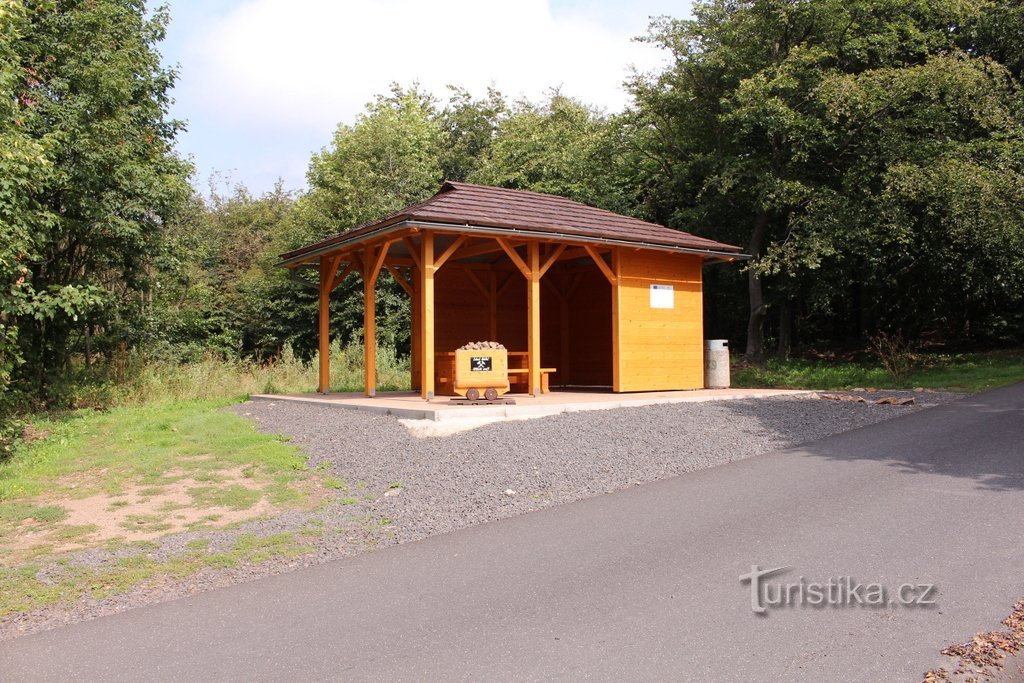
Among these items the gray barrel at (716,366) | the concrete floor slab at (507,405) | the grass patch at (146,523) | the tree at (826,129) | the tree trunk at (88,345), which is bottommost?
the grass patch at (146,523)

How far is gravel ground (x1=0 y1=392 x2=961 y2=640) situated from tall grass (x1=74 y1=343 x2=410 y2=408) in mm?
4094

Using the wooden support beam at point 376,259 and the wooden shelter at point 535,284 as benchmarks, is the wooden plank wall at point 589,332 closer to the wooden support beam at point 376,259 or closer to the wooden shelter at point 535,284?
the wooden shelter at point 535,284

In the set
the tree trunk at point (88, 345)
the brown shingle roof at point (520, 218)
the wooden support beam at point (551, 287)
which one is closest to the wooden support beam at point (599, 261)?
the brown shingle roof at point (520, 218)

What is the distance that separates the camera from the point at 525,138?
2948 centimetres

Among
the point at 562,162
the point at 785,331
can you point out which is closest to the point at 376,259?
the point at 562,162

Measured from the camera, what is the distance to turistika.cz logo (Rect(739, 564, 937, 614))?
4500 millimetres

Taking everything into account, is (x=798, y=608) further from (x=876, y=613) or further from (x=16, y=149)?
(x=16, y=149)

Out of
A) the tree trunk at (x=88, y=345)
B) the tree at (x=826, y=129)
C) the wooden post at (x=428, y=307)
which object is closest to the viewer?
the wooden post at (x=428, y=307)

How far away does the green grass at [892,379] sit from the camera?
17.4 meters

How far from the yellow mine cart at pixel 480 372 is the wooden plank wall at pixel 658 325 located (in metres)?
2.81

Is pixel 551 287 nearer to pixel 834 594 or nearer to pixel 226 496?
pixel 226 496

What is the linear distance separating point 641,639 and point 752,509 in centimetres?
294

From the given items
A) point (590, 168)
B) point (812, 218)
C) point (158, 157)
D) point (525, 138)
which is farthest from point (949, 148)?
point (158, 157)

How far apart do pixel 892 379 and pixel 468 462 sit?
48.1ft
